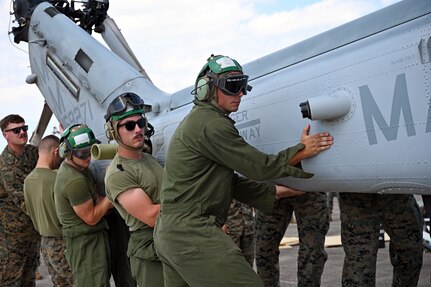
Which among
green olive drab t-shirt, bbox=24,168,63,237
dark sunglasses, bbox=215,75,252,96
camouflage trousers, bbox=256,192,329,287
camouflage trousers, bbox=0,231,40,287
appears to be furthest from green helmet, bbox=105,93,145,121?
camouflage trousers, bbox=0,231,40,287

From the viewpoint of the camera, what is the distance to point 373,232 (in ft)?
13.7

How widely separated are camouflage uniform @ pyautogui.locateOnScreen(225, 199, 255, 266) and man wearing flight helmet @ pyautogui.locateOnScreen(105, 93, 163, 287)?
1.29 meters

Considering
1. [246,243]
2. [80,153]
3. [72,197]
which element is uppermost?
[80,153]

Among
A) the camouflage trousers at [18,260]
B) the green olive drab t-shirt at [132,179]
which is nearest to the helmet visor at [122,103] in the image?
the green olive drab t-shirt at [132,179]

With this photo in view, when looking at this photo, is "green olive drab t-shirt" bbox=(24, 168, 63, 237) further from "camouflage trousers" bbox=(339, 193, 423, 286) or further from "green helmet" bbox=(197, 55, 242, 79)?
"camouflage trousers" bbox=(339, 193, 423, 286)

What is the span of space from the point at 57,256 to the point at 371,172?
2.82m

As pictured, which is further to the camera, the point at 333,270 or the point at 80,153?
the point at 333,270

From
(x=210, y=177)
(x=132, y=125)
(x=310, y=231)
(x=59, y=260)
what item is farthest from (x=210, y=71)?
(x=59, y=260)

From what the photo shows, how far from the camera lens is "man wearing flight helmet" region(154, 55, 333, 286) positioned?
2.96 m

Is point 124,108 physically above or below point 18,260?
above

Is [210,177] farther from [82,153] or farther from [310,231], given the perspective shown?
[310,231]

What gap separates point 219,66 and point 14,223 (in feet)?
10.7

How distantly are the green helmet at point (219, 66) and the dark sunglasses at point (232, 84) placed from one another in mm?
73

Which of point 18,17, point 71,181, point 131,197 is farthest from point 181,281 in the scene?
point 18,17
